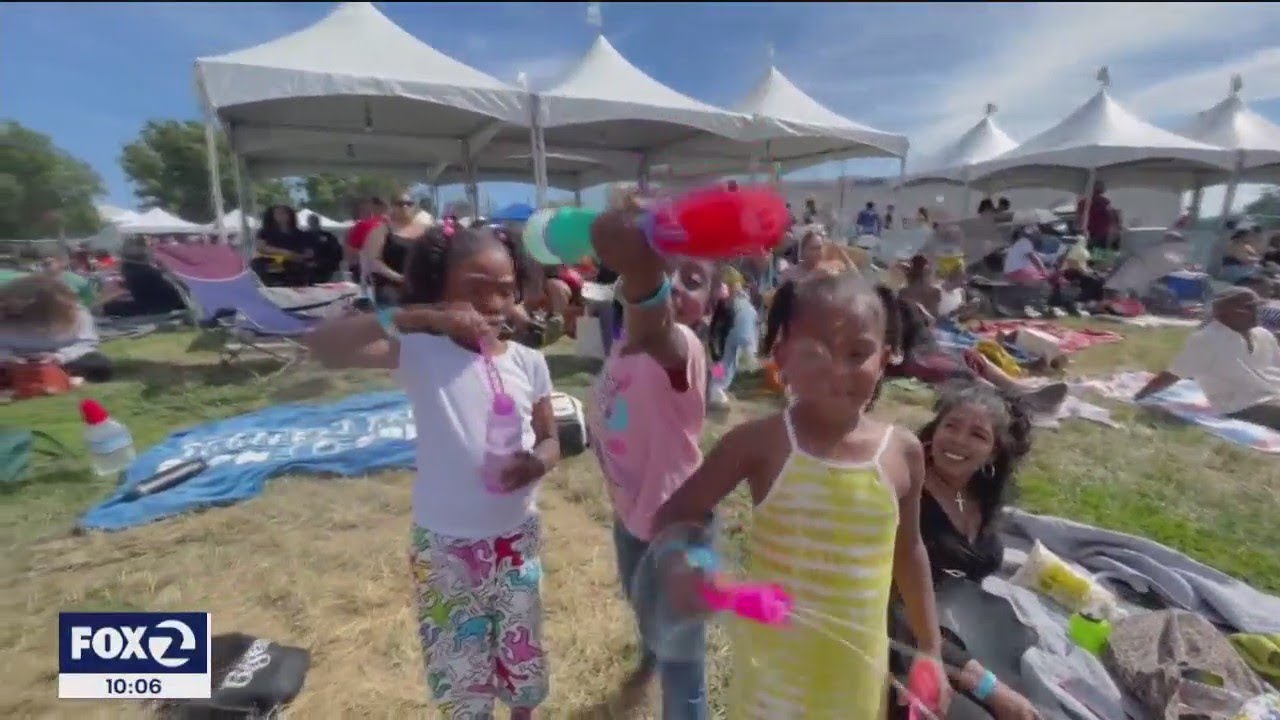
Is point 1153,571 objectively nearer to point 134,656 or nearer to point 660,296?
point 660,296

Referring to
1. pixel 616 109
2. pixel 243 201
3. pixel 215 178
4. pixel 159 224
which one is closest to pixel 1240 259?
pixel 616 109

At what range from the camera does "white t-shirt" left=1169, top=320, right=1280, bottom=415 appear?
455 cm

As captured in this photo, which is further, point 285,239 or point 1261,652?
point 285,239

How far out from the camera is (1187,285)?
24.2 feet

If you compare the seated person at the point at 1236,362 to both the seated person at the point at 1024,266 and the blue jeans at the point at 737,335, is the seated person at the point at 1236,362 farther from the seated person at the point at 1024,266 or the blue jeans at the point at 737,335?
the seated person at the point at 1024,266

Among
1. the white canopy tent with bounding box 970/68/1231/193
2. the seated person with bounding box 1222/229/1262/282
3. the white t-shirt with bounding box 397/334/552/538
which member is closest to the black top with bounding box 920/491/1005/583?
the white t-shirt with bounding box 397/334/552/538

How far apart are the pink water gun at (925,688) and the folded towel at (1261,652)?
1.73 metres

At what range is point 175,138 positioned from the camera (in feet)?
108

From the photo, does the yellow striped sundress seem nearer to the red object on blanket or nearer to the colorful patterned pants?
the colorful patterned pants

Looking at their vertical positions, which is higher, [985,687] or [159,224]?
[159,224]

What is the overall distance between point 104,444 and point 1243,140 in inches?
367

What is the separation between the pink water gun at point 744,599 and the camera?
1096mm

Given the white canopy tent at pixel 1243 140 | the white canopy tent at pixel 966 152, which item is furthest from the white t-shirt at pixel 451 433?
the white canopy tent at pixel 966 152

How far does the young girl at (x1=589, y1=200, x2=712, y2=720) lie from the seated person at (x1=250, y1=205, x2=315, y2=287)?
791 centimetres
